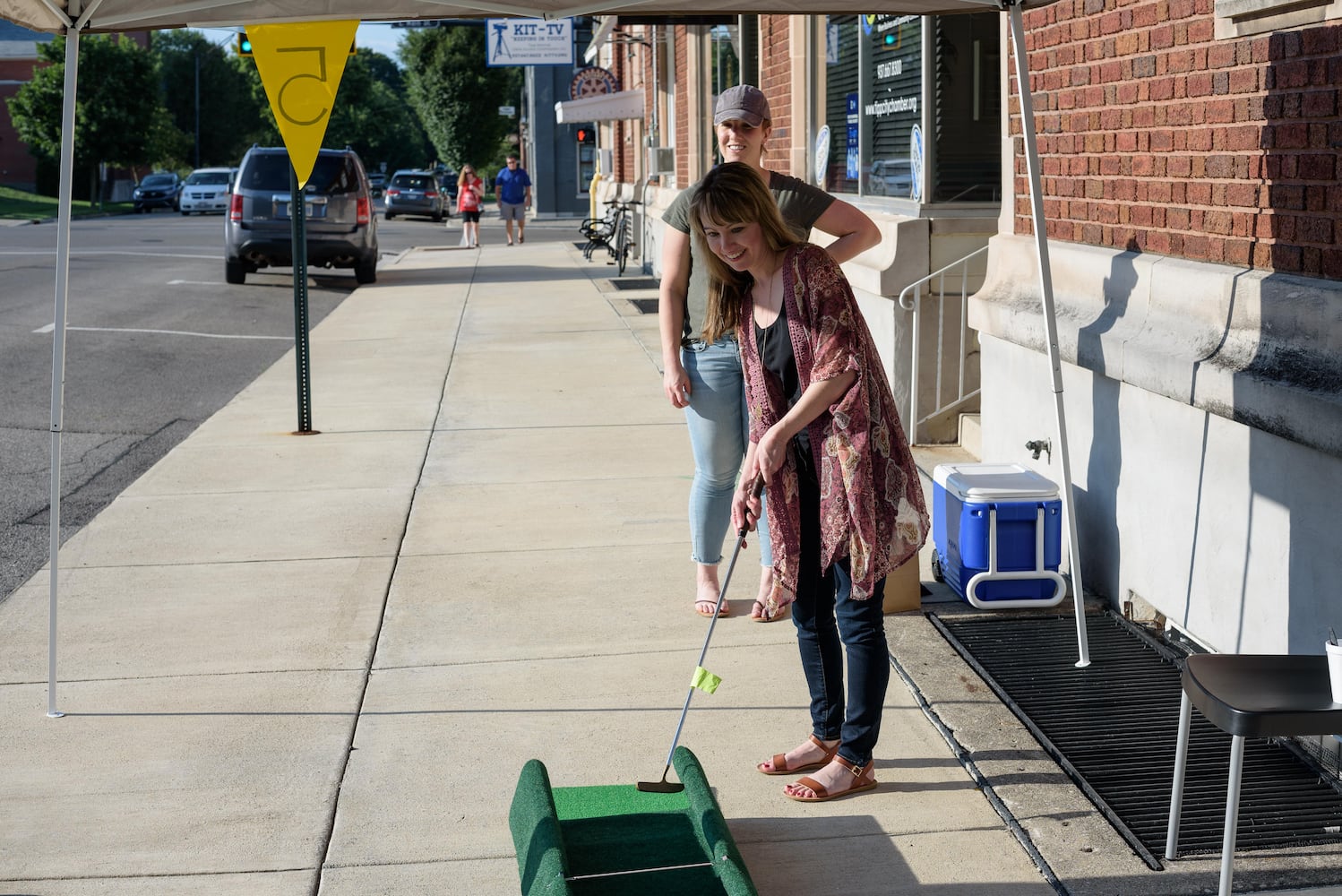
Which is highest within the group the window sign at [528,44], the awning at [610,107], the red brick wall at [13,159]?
the red brick wall at [13,159]

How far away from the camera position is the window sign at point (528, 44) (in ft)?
119

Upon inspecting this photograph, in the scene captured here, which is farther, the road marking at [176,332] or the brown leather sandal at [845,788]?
the road marking at [176,332]

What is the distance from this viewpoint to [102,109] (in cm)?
6656

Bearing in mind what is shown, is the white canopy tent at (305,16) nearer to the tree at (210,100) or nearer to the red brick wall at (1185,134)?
the red brick wall at (1185,134)

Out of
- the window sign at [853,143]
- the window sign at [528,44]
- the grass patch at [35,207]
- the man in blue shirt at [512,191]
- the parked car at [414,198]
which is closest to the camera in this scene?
the window sign at [853,143]

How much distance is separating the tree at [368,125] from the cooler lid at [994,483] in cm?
7215

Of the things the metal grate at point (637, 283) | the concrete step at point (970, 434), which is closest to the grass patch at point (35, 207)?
the metal grate at point (637, 283)

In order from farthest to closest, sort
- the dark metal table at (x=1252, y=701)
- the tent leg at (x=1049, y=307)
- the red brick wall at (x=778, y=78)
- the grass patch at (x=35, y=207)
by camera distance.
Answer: the grass patch at (x=35, y=207), the red brick wall at (x=778, y=78), the tent leg at (x=1049, y=307), the dark metal table at (x=1252, y=701)

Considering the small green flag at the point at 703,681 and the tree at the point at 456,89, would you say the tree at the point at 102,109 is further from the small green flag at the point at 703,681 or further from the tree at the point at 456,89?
the small green flag at the point at 703,681

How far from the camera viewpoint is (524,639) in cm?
558

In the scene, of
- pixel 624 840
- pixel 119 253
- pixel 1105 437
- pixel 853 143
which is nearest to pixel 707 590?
pixel 1105 437

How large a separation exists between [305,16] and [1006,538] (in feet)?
10.4

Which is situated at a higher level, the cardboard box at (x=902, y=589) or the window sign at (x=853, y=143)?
the window sign at (x=853, y=143)

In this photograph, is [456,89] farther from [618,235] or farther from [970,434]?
[970,434]
